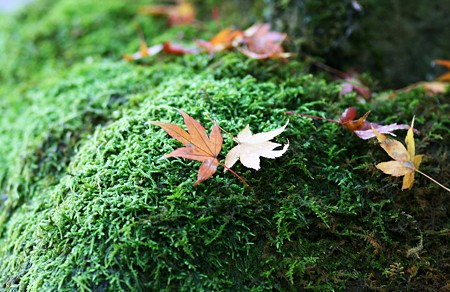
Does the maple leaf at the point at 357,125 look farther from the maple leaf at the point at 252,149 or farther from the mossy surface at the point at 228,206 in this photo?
the maple leaf at the point at 252,149

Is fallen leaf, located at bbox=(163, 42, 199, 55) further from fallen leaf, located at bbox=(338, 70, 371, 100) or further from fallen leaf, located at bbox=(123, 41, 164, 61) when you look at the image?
fallen leaf, located at bbox=(338, 70, 371, 100)

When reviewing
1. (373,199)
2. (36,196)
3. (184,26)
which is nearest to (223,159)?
(373,199)

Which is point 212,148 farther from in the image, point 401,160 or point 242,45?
point 242,45

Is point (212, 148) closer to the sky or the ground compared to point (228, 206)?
closer to the sky

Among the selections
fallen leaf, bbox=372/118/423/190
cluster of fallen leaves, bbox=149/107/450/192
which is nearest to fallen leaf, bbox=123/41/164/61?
cluster of fallen leaves, bbox=149/107/450/192

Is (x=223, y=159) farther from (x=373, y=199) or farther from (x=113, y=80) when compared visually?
(x=113, y=80)

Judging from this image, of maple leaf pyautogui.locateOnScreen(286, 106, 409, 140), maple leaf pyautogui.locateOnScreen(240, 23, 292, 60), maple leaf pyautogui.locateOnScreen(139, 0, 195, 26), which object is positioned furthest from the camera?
maple leaf pyautogui.locateOnScreen(139, 0, 195, 26)

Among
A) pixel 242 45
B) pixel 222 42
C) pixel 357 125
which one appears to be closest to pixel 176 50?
pixel 222 42
